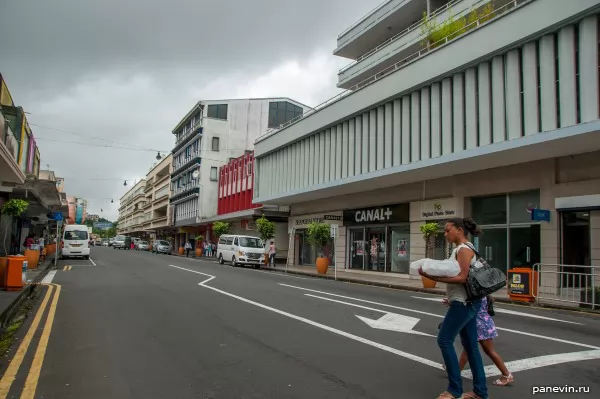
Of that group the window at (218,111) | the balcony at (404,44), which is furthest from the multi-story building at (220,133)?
the balcony at (404,44)

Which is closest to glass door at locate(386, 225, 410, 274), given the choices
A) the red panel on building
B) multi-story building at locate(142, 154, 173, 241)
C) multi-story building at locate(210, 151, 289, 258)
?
multi-story building at locate(210, 151, 289, 258)

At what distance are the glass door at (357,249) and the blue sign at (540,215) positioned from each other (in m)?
11.3

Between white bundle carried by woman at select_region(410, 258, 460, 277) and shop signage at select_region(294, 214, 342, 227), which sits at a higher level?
shop signage at select_region(294, 214, 342, 227)

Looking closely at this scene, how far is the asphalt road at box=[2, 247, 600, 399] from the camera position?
483 centimetres

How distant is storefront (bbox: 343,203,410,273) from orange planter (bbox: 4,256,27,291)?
1652cm

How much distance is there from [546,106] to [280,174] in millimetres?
20564

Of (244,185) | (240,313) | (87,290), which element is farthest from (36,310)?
(244,185)

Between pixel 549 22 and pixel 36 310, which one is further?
pixel 549 22

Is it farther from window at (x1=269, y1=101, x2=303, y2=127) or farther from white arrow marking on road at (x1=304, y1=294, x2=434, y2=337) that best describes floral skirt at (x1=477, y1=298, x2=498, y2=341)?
window at (x1=269, y1=101, x2=303, y2=127)

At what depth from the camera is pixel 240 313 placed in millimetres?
9422

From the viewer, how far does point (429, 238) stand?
1942 centimetres

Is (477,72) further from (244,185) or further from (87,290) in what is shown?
(244,185)

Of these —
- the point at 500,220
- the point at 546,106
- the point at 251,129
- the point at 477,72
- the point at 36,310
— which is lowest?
the point at 36,310

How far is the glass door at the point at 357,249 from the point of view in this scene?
26.2m
